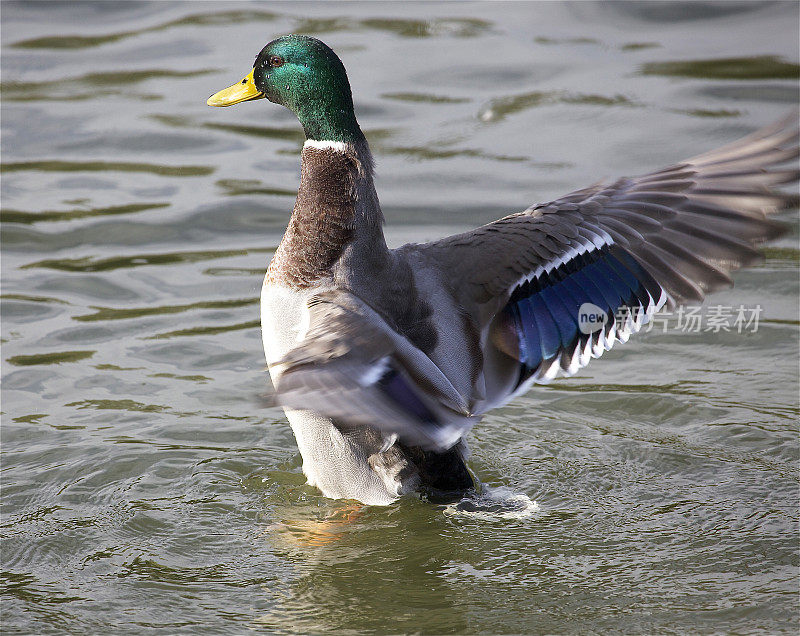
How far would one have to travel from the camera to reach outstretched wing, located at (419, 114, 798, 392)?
429 centimetres

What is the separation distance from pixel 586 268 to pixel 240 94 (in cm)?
160

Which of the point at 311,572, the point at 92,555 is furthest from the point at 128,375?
the point at 311,572

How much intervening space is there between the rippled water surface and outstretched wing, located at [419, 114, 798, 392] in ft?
2.16

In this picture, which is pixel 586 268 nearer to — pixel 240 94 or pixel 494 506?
pixel 494 506

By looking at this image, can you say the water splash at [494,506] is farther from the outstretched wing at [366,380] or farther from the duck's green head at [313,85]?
the duck's green head at [313,85]

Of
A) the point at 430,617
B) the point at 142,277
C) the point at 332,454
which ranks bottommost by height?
the point at 430,617

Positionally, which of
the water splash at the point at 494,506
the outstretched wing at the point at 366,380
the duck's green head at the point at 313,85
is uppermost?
the duck's green head at the point at 313,85

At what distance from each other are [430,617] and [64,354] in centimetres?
282

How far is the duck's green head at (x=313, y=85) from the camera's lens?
4355 mm

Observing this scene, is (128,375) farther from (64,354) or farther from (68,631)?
(68,631)

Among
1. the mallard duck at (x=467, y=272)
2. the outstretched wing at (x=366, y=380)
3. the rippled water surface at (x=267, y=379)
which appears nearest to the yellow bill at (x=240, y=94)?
the mallard duck at (x=467, y=272)

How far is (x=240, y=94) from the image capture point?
4668mm

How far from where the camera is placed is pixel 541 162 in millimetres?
7898

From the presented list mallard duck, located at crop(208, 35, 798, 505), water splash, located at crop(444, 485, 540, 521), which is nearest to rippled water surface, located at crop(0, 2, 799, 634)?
Answer: water splash, located at crop(444, 485, 540, 521)
